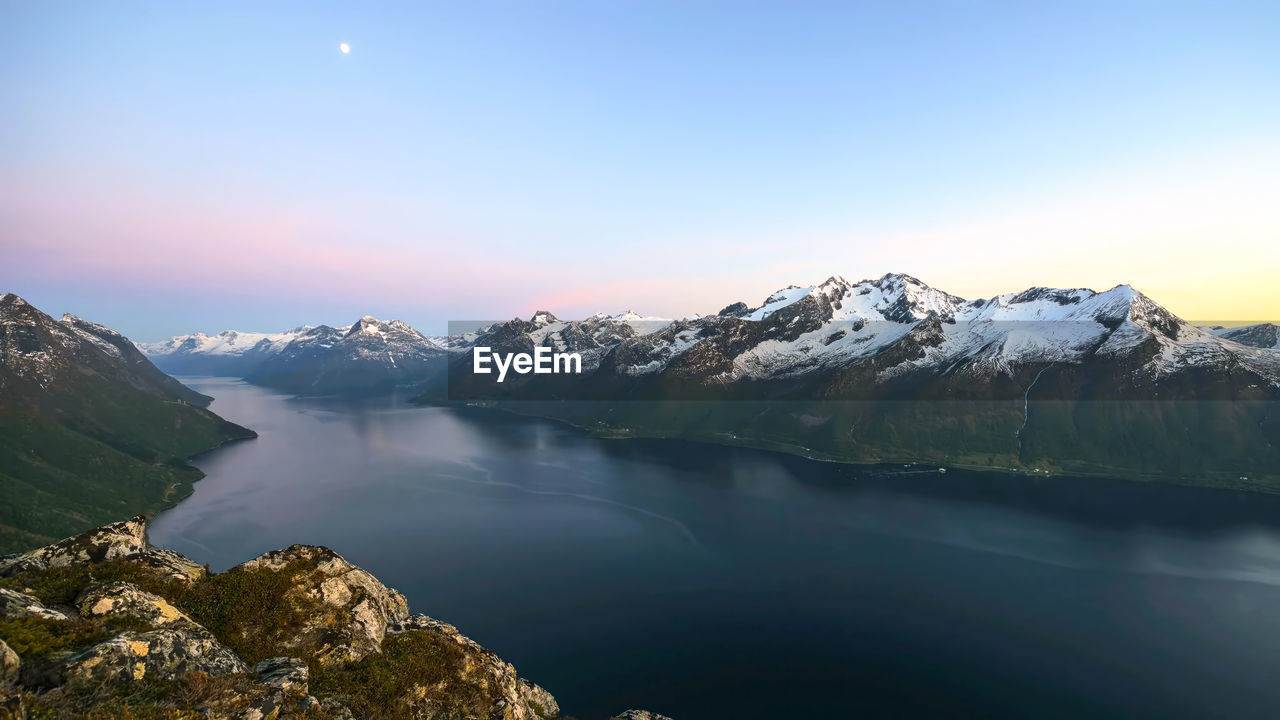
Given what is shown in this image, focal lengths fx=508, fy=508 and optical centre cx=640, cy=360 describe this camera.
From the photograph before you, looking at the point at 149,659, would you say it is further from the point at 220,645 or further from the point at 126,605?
the point at 126,605

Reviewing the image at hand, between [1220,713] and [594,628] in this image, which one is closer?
[1220,713]

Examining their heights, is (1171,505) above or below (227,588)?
below

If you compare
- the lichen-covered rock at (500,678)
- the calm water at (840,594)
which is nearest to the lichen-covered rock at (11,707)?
the lichen-covered rock at (500,678)

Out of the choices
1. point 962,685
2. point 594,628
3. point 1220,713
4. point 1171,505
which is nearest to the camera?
point 1220,713

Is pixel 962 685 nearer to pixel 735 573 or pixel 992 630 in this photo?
pixel 992 630

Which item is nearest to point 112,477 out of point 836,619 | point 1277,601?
point 836,619

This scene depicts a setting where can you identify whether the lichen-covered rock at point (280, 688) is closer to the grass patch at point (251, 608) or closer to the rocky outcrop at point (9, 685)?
the grass patch at point (251, 608)

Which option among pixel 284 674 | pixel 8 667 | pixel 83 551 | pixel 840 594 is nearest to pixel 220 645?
pixel 284 674
